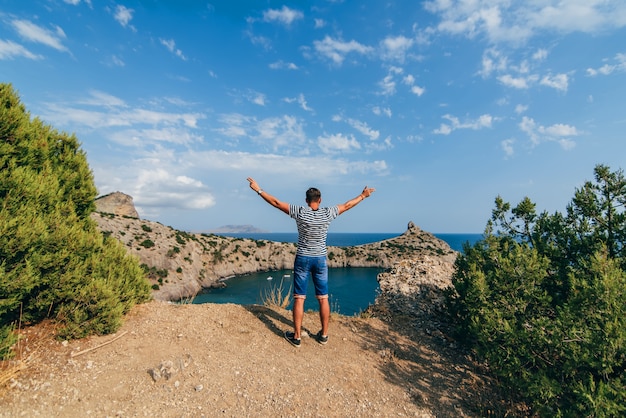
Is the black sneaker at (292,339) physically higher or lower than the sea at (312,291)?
higher

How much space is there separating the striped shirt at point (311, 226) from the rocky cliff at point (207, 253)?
840 centimetres

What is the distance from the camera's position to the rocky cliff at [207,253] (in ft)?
153

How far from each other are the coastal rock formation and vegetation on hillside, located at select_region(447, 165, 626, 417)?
3069 inches

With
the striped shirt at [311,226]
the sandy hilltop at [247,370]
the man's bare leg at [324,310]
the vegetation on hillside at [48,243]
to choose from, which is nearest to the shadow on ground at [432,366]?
the sandy hilltop at [247,370]

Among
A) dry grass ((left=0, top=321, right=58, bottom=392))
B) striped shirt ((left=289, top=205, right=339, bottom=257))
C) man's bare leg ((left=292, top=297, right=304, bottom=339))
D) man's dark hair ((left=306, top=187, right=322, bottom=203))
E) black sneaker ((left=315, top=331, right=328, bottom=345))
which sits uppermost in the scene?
man's dark hair ((left=306, top=187, right=322, bottom=203))

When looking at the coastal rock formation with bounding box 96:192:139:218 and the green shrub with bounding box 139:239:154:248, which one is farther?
the coastal rock formation with bounding box 96:192:139:218

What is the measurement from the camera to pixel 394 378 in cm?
617

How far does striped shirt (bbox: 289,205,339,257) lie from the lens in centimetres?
644

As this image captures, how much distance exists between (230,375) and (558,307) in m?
5.89

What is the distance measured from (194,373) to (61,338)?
2898 mm

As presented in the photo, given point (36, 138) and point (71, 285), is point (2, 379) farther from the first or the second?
point (36, 138)

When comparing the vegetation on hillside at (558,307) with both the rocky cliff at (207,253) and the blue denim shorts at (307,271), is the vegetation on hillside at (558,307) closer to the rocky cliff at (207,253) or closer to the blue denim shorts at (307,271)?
the blue denim shorts at (307,271)

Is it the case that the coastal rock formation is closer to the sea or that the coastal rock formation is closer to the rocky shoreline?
the rocky shoreline

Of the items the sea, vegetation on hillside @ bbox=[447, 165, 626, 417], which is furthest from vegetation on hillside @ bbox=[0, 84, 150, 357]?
the sea
